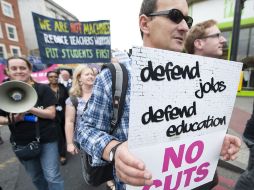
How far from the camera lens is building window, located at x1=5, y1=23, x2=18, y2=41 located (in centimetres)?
2297

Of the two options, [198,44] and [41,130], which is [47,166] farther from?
[198,44]

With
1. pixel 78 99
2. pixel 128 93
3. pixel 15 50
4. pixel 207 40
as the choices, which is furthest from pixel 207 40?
pixel 15 50

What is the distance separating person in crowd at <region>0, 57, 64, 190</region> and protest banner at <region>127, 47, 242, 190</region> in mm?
1601

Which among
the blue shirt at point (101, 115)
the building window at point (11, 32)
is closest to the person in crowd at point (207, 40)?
the blue shirt at point (101, 115)

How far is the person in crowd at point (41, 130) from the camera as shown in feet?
6.86

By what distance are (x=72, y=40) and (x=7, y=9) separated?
24215mm

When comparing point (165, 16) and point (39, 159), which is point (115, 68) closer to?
point (165, 16)

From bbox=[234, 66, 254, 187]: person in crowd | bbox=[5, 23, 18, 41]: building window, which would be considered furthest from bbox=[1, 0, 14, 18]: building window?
bbox=[234, 66, 254, 187]: person in crowd

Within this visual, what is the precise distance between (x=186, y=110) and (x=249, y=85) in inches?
429

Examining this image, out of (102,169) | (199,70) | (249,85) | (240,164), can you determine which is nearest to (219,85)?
(199,70)

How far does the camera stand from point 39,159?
89.5 inches

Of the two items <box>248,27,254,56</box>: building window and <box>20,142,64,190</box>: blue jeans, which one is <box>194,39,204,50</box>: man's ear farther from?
<box>248,27,254,56</box>: building window

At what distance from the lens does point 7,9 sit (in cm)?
2286

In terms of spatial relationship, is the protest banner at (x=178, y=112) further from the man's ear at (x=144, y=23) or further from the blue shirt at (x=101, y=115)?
the man's ear at (x=144, y=23)
